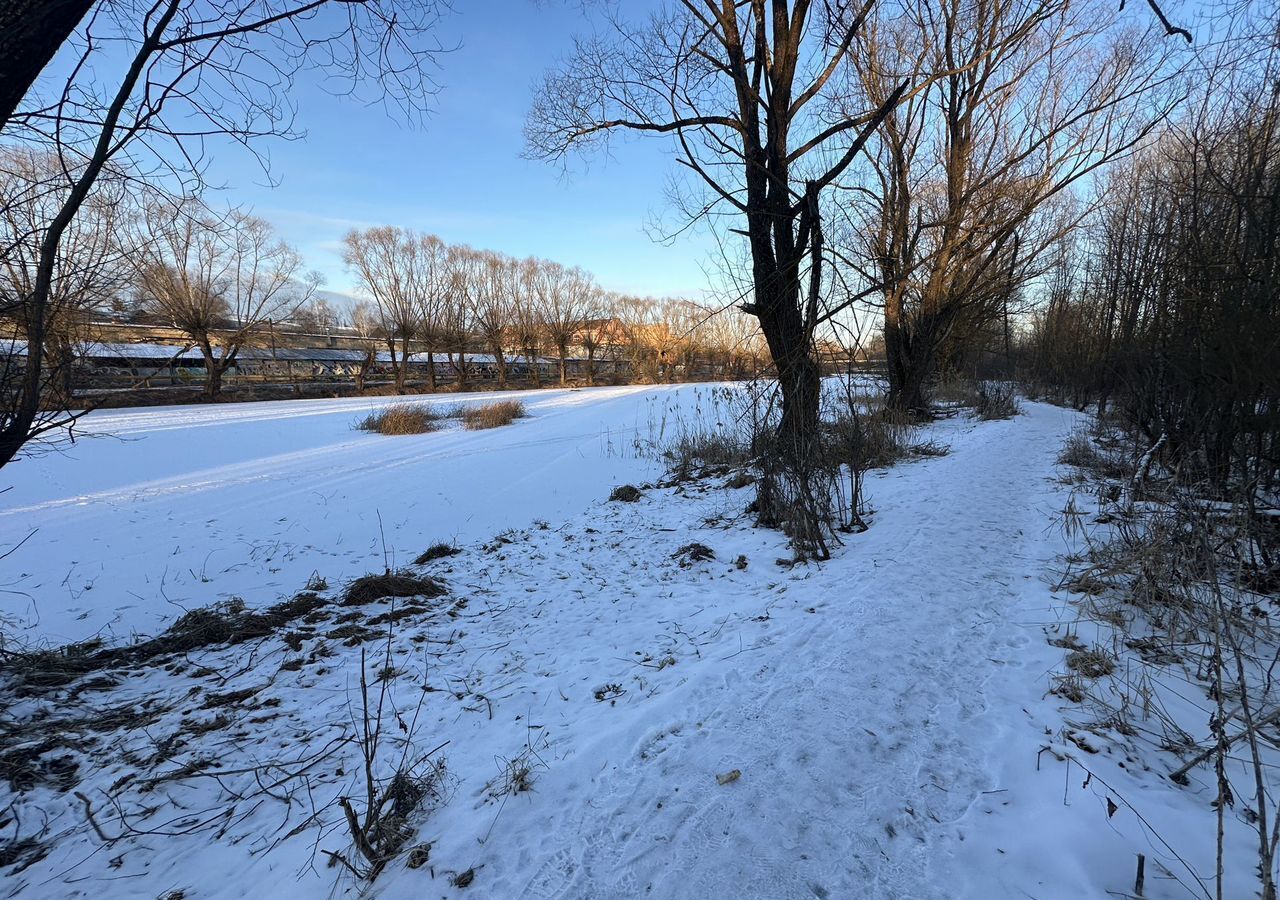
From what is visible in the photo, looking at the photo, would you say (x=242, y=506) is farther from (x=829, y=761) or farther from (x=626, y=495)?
(x=829, y=761)

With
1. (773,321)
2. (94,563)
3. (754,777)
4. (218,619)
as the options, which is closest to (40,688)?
(218,619)

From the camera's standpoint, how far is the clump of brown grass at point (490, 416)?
1844cm

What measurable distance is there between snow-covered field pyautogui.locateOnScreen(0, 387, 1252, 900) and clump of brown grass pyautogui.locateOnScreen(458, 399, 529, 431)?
12089mm

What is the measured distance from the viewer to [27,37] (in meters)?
1.96

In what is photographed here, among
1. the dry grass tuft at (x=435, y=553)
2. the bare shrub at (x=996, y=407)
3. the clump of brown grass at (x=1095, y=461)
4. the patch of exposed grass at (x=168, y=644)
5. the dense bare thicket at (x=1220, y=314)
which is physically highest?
the dense bare thicket at (x=1220, y=314)

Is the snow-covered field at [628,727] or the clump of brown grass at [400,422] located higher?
the clump of brown grass at [400,422]

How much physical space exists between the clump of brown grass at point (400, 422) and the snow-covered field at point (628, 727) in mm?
10482

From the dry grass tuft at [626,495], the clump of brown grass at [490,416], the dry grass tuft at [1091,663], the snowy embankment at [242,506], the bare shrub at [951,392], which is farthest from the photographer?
the bare shrub at [951,392]

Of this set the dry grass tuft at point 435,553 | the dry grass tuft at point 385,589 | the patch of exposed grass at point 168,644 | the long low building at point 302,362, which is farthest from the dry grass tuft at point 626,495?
the long low building at point 302,362

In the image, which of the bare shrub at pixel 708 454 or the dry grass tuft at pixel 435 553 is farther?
the bare shrub at pixel 708 454

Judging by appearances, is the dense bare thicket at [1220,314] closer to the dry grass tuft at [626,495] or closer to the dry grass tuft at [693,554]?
the dry grass tuft at [693,554]

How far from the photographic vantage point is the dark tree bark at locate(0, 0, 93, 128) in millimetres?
1889

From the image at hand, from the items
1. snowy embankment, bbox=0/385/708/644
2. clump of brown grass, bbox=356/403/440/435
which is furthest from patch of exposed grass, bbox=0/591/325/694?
clump of brown grass, bbox=356/403/440/435

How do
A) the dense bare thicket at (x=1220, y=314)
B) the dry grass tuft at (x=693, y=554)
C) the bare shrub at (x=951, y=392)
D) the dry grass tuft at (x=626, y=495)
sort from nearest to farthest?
the dense bare thicket at (x=1220, y=314), the dry grass tuft at (x=693, y=554), the dry grass tuft at (x=626, y=495), the bare shrub at (x=951, y=392)
